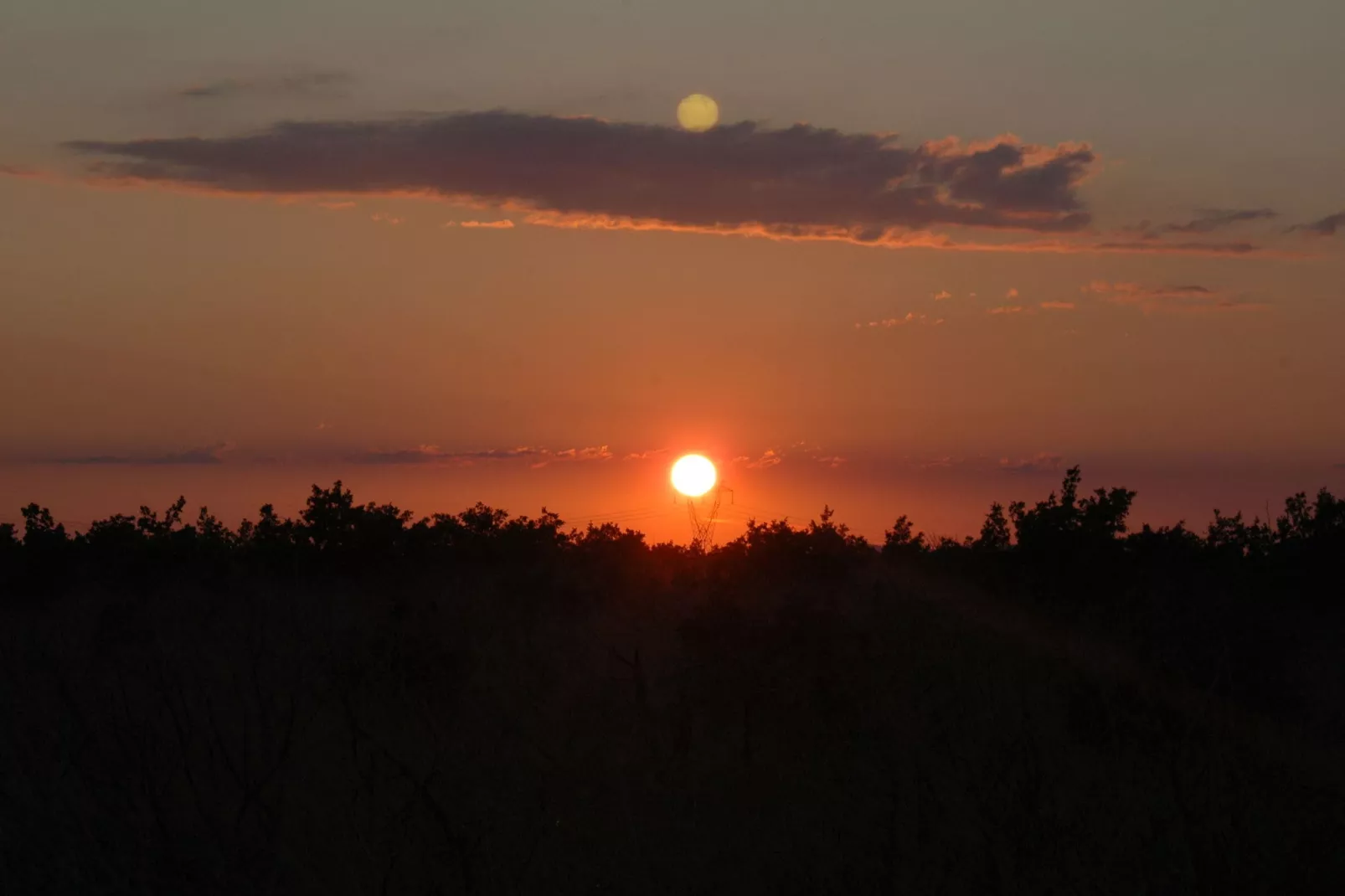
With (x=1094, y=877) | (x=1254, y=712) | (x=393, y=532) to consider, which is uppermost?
(x=393, y=532)

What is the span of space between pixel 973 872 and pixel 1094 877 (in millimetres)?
2091

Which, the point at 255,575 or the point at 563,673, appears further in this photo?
the point at 255,575

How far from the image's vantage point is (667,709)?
28031 millimetres

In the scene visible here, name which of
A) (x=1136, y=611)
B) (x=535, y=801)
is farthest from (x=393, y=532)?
(x=1136, y=611)

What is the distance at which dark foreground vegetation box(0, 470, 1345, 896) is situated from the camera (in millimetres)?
21547

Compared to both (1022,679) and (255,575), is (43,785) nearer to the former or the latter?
(255,575)

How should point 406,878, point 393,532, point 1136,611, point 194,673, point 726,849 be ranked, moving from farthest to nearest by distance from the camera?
point 393,532, point 1136,611, point 194,673, point 726,849, point 406,878

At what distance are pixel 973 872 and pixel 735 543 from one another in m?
18.6

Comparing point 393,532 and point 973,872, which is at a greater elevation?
point 393,532

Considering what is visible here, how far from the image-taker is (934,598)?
34.7 meters

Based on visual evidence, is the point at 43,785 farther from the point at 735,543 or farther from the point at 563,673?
the point at 735,543

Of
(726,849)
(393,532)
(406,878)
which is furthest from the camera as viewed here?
(393,532)

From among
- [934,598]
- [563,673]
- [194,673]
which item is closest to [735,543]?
[934,598]

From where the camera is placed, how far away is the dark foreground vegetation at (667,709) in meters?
21.5
